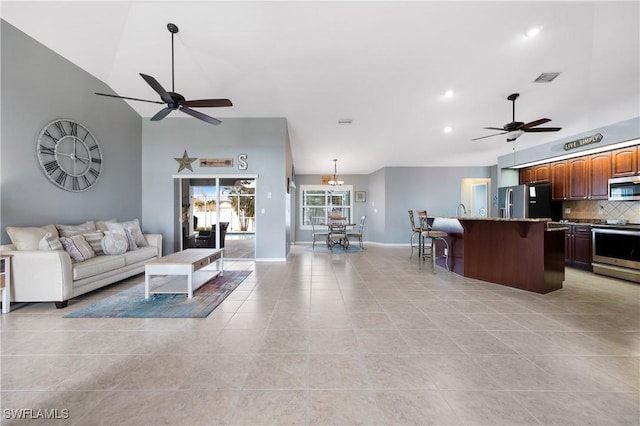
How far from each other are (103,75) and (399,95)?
5311mm

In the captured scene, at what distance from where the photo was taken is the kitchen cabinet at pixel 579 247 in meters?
4.64

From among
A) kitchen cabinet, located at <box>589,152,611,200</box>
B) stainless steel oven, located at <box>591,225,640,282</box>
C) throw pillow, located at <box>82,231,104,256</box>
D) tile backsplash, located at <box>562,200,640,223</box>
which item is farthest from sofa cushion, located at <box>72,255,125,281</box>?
tile backsplash, located at <box>562,200,640,223</box>

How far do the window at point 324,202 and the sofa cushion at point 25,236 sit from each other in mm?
7349

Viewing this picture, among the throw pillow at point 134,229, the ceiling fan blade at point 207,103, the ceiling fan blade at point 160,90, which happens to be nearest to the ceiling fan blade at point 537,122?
the ceiling fan blade at point 207,103

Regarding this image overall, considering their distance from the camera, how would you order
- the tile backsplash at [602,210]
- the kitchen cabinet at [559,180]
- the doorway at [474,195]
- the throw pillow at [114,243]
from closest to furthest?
the throw pillow at [114,243], the tile backsplash at [602,210], the kitchen cabinet at [559,180], the doorway at [474,195]

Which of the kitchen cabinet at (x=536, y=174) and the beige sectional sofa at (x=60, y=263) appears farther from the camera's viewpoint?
the kitchen cabinet at (x=536, y=174)

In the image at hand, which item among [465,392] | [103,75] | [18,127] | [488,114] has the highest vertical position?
[103,75]

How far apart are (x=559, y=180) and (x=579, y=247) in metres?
1.67

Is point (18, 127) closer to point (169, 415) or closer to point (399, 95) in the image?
point (169, 415)

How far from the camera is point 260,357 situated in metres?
1.90

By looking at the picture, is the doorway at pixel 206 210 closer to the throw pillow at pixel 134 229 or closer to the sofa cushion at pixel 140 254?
the throw pillow at pixel 134 229

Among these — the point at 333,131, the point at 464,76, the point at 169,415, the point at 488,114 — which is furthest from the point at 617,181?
the point at 169,415

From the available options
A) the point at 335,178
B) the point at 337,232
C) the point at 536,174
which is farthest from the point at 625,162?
the point at 335,178

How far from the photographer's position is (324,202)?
32.8 feet
